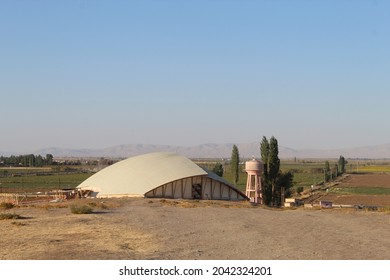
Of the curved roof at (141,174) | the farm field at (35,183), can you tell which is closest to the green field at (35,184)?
the farm field at (35,183)

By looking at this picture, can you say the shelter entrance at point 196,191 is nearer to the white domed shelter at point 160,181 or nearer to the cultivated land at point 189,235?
the white domed shelter at point 160,181

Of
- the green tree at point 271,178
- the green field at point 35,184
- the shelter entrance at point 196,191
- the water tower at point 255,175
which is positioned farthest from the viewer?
the green field at point 35,184

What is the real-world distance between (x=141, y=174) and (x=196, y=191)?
16.8 feet

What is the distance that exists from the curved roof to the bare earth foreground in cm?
1270

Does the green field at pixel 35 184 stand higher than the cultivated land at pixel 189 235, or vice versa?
the cultivated land at pixel 189 235

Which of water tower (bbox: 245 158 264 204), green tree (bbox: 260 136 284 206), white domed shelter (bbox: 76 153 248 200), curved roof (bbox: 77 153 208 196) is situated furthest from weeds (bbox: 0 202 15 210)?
green tree (bbox: 260 136 284 206)

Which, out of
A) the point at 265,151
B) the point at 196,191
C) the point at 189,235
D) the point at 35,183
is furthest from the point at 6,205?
the point at 35,183

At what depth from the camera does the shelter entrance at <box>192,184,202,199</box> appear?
48.1m

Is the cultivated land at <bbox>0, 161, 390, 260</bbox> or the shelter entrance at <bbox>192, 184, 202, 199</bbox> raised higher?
the shelter entrance at <bbox>192, 184, 202, 199</bbox>

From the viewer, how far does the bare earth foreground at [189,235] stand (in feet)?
59.0

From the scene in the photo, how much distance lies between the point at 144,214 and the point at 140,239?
983 centimetres

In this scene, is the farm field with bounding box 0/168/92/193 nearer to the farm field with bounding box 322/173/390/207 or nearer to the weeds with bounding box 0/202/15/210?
the weeds with bounding box 0/202/15/210
